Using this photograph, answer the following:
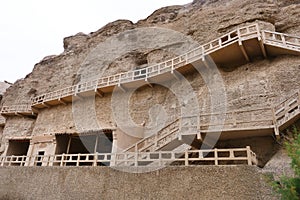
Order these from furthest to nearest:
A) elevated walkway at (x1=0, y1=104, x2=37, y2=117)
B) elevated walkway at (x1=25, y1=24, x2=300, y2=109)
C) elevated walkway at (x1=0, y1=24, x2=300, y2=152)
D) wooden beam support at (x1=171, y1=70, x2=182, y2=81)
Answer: elevated walkway at (x1=0, y1=104, x2=37, y2=117) → wooden beam support at (x1=171, y1=70, x2=182, y2=81) → elevated walkway at (x1=25, y1=24, x2=300, y2=109) → elevated walkway at (x1=0, y1=24, x2=300, y2=152)

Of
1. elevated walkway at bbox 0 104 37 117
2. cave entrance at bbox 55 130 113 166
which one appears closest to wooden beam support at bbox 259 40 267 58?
cave entrance at bbox 55 130 113 166

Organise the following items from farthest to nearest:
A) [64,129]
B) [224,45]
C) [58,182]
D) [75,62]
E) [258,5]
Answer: [75,62] → [64,129] → [258,5] → [224,45] → [58,182]

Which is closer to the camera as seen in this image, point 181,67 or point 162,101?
point 181,67

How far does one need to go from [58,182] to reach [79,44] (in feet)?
75.5

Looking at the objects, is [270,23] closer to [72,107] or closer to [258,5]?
[258,5]

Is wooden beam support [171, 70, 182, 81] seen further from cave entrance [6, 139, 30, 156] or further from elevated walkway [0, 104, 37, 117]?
elevated walkway [0, 104, 37, 117]

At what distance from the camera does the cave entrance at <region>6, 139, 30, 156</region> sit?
21625mm

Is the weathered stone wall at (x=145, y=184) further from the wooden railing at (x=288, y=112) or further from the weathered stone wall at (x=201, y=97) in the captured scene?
the weathered stone wall at (x=201, y=97)

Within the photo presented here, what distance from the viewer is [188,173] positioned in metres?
7.82

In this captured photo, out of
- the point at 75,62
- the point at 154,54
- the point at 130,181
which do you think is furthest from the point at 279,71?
the point at 75,62

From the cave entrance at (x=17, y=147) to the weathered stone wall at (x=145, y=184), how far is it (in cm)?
1139

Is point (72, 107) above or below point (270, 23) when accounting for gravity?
below

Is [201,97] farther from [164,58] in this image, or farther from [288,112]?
[164,58]

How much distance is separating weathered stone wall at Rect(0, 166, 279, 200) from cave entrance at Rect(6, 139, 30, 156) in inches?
448
